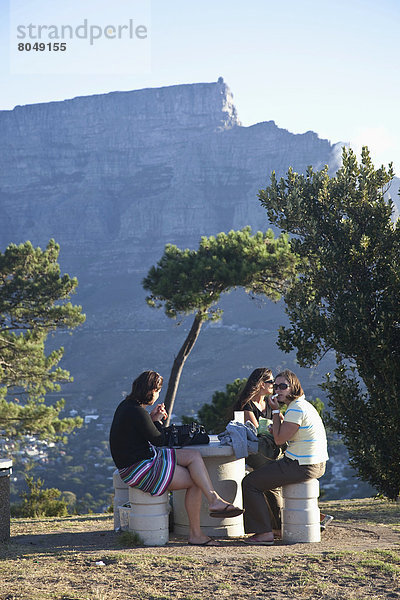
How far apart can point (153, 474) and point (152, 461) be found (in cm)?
10

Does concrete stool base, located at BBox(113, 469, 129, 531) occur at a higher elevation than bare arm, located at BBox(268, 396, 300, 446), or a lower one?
lower

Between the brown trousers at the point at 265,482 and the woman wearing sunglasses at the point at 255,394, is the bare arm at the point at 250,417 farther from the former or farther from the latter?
the brown trousers at the point at 265,482

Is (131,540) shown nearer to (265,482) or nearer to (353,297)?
(265,482)

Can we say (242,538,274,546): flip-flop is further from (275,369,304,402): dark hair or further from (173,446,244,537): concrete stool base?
(275,369,304,402): dark hair

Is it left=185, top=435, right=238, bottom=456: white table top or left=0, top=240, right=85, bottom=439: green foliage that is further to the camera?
left=0, top=240, right=85, bottom=439: green foliage

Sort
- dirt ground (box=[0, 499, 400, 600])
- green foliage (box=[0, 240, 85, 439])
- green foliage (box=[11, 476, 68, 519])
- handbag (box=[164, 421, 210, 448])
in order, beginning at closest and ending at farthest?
dirt ground (box=[0, 499, 400, 600]), handbag (box=[164, 421, 210, 448]), green foliage (box=[11, 476, 68, 519]), green foliage (box=[0, 240, 85, 439])

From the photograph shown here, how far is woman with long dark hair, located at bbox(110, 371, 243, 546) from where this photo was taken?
5.11 metres

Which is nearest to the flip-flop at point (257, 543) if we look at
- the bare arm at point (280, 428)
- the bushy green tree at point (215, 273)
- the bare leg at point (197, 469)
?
the bare leg at point (197, 469)

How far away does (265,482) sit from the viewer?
17.4 feet

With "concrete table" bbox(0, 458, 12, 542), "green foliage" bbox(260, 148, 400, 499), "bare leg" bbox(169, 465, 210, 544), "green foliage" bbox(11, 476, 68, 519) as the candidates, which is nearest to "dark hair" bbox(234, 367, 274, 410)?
"bare leg" bbox(169, 465, 210, 544)

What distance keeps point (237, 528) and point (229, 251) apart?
8.61m

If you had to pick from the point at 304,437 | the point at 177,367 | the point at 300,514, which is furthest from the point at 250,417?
the point at 177,367

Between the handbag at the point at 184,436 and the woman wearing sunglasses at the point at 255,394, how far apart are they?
0.56 meters

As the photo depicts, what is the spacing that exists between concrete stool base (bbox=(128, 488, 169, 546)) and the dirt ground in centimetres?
11
